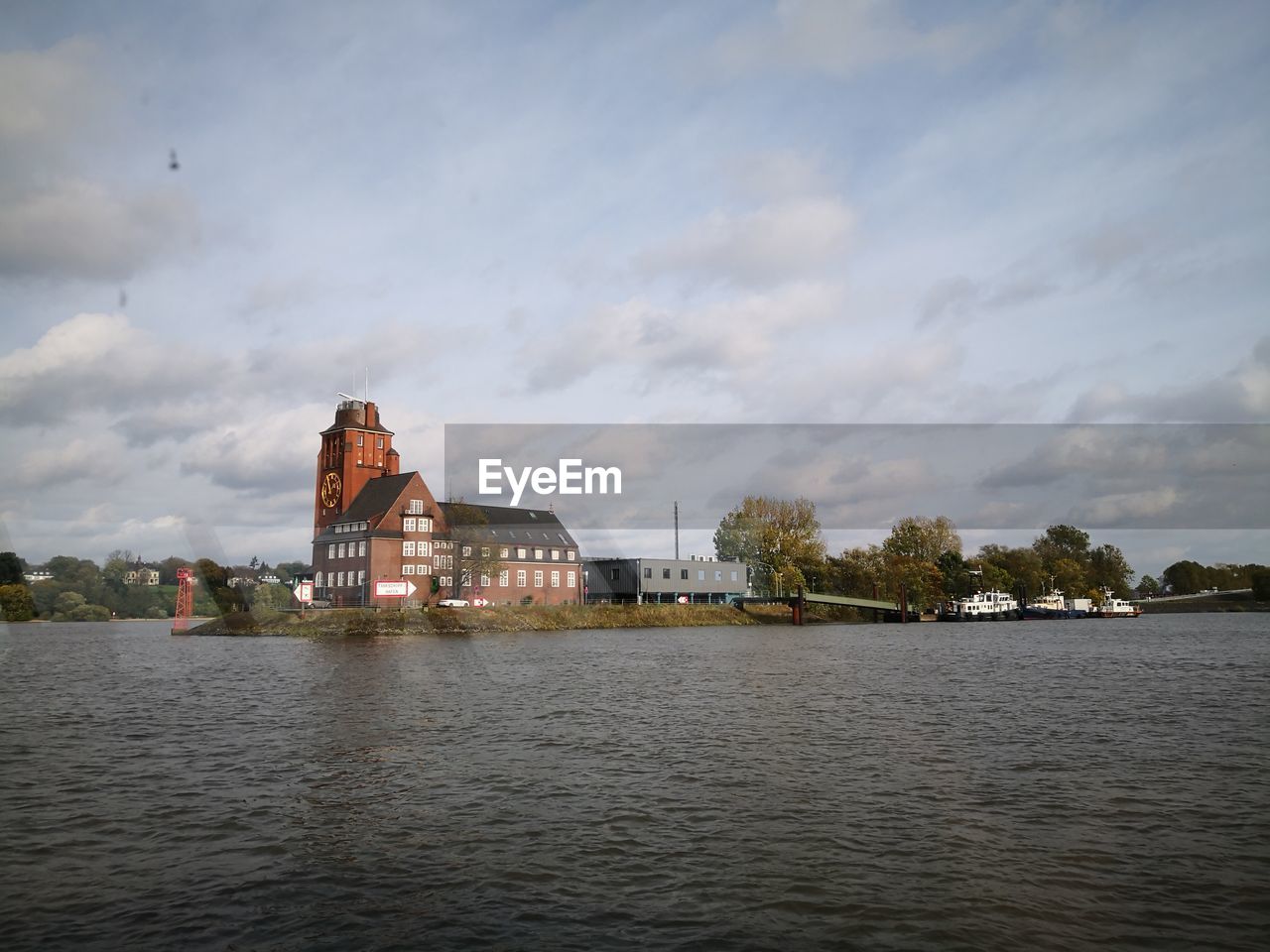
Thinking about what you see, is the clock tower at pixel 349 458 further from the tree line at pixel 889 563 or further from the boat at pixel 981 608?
the boat at pixel 981 608

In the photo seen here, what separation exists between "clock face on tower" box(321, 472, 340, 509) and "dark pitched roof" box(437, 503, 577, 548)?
1393 centimetres

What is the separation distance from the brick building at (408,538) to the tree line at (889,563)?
30.1 metres

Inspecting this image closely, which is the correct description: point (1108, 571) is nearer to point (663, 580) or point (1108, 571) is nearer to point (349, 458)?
point (663, 580)

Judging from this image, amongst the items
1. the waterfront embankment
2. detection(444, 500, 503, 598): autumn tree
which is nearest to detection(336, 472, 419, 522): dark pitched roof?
detection(444, 500, 503, 598): autumn tree

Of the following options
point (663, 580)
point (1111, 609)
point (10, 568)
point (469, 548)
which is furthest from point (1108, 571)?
point (10, 568)

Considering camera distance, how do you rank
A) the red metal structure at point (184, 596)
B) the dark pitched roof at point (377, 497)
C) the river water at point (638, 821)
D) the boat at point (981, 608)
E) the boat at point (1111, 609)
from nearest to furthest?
Result: the river water at point (638, 821) → the red metal structure at point (184, 596) → the dark pitched roof at point (377, 497) → the boat at point (981, 608) → the boat at point (1111, 609)

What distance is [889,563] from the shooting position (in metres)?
142

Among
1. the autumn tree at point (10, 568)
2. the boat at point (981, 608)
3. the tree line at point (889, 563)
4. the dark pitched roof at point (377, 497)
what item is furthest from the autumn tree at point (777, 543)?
the autumn tree at point (10, 568)

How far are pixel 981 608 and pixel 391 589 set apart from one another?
104890 millimetres

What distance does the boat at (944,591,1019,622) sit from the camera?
14688 centimetres

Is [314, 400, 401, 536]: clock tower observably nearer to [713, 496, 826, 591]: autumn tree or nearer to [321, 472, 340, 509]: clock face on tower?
[321, 472, 340, 509]: clock face on tower

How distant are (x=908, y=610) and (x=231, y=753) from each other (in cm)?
13145

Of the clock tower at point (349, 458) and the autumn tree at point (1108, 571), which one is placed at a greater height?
the clock tower at point (349, 458)

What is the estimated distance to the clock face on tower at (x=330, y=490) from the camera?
4481 inches
